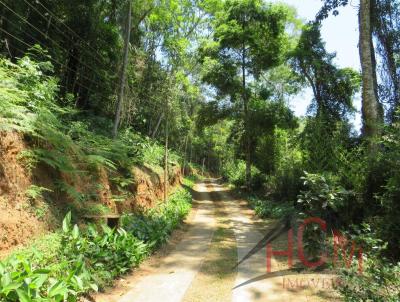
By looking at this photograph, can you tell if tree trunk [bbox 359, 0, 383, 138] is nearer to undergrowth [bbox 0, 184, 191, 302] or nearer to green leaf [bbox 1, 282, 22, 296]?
undergrowth [bbox 0, 184, 191, 302]

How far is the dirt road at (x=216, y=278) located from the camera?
5.73 m

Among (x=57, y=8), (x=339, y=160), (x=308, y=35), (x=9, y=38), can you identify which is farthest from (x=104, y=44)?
(x=339, y=160)

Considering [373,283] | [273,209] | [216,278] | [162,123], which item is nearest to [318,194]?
[216,278]

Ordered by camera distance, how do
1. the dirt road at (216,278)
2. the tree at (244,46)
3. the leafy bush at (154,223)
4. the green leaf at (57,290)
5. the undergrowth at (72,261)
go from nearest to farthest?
the undergrowth at (72,261), the green leaf at (57,290), the dirt road at (216,278), the leafy bush at (154,223), the tree at (244,46)

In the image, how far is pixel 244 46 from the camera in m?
21.2

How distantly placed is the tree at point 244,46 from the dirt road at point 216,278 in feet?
39.1

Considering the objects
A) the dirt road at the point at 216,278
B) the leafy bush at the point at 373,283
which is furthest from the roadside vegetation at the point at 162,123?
the dirt road at the point at 216,278

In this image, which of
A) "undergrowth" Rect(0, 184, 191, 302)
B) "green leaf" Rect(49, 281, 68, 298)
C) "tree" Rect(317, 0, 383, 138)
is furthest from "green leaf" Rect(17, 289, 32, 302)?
"tree" Rect(317, 0, 383, 138)

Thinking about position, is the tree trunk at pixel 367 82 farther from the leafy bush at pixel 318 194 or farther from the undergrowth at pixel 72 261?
the undergrowth at pixel 72 261

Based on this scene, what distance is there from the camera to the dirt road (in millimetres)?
5727

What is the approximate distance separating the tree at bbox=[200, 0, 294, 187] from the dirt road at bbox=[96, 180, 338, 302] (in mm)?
11910

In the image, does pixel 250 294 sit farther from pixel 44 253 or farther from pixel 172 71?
pixel 172 71

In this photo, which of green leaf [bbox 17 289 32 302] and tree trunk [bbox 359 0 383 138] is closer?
green leaf [bbox 17 289 32 302]

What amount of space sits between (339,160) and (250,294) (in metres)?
7.05
